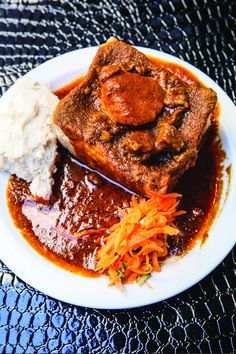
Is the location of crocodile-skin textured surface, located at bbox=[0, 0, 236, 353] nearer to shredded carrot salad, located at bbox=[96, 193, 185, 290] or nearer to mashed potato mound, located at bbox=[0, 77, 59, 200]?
shredded carrot salad, located at bbox=[96, 193, 185, 290]

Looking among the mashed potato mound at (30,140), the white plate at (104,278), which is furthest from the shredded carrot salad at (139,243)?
the mashed potato mound at (30,140)

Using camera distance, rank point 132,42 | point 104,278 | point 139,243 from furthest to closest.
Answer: point 132,42, point 104,278, point 139,243

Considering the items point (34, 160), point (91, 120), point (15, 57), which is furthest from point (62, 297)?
point (15, 57)

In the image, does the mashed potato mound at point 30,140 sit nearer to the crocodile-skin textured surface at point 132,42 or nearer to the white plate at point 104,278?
the white plate at point 104,278

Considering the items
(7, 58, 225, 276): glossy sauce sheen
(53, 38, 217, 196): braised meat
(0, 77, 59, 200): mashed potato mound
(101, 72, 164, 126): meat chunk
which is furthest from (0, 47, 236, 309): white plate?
(101, 72, 164, 126): meat chunk

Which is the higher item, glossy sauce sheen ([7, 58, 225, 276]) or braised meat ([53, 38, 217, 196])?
braised meat ([53, 38, 217, 196])

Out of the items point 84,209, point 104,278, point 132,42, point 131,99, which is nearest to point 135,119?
point 131,99

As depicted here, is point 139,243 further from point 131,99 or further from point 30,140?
point 30,140
